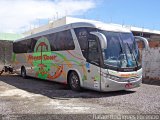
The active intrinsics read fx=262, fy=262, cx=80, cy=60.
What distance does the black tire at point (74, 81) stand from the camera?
38.3 ft

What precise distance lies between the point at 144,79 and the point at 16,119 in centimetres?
1163

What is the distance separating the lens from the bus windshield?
33.5 feet

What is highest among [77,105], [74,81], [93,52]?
[93,52]

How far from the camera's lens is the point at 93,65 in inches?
416

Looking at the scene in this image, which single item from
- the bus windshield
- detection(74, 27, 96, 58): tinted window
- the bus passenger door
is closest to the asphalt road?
the bus passenger door

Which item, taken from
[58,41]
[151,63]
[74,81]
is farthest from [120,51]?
[151,63]

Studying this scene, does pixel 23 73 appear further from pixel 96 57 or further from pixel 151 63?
pixel 96 57

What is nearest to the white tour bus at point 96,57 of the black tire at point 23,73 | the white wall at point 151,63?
the white wall at point 151,63

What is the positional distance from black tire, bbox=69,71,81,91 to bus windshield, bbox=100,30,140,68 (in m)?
2.12

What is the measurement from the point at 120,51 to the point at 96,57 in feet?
3.24

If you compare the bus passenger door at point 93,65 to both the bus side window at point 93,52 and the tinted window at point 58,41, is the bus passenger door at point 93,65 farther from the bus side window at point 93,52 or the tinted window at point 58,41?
the tinted window at point 58,41

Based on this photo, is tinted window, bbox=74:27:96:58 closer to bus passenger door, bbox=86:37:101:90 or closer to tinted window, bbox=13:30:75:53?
bus passenger door, bbox=86:37:101:90

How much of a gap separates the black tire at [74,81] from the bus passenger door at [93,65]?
856 millimetres

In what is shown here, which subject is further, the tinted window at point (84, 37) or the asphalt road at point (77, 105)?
the tinted window at point (84, 37)
